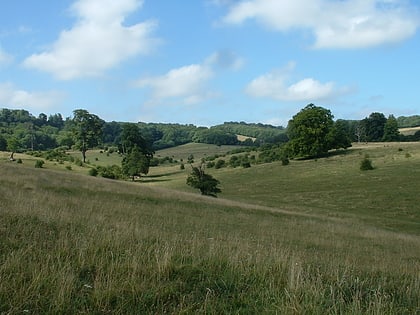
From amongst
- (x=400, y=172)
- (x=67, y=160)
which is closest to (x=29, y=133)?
(x=67, y=160)

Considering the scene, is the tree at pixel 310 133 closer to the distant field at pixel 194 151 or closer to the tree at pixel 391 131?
the tree at pixel 391 131

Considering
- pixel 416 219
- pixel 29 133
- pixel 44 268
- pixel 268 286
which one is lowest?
pixel 416 219

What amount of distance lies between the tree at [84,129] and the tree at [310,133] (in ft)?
174

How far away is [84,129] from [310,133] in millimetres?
59627

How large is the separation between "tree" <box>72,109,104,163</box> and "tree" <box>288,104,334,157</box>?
53024 millimetres

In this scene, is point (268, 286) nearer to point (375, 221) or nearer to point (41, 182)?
point (41, 182)

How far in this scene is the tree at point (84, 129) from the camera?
378ft

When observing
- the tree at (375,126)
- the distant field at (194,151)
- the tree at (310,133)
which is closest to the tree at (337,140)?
the tree at (310,133)

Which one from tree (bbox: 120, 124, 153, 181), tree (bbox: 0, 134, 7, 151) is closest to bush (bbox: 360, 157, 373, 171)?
tree (bbox: 120, 124, 153, 181)

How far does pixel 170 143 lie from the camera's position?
635 feet

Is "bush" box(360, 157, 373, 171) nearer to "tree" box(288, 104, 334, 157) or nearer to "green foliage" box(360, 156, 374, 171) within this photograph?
"green foliage" box(360, 156, 374, 171)

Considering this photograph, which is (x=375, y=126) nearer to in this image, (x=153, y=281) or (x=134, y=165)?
(x=134, y=165)

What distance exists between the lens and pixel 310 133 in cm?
9625

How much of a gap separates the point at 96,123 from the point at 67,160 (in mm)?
20097
